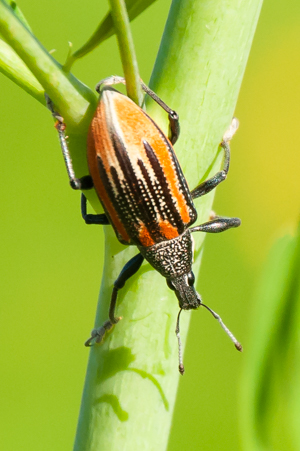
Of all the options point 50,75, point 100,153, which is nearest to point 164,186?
point 100,153

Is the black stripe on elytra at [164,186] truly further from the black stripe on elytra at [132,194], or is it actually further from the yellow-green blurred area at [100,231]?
the yellow-green blurred area at [100,231]

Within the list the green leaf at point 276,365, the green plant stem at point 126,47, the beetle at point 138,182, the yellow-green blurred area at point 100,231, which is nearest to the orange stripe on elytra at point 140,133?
the beetle at point 138,182

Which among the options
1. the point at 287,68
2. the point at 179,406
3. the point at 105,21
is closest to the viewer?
the point at 105,21

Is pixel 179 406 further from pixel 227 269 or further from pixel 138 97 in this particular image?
pixel 138 97

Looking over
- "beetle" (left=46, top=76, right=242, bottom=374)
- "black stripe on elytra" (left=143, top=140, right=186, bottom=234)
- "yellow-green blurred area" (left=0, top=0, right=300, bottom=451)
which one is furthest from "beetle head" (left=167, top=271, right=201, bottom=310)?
"yellow-green blurred area" (left=0, top=0, right=300, bottom=451)

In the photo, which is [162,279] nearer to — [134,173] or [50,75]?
[134,173]

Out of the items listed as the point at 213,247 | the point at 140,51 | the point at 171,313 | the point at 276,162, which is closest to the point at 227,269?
the point at 213,247

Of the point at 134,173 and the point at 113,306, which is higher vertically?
the point at 134,173
